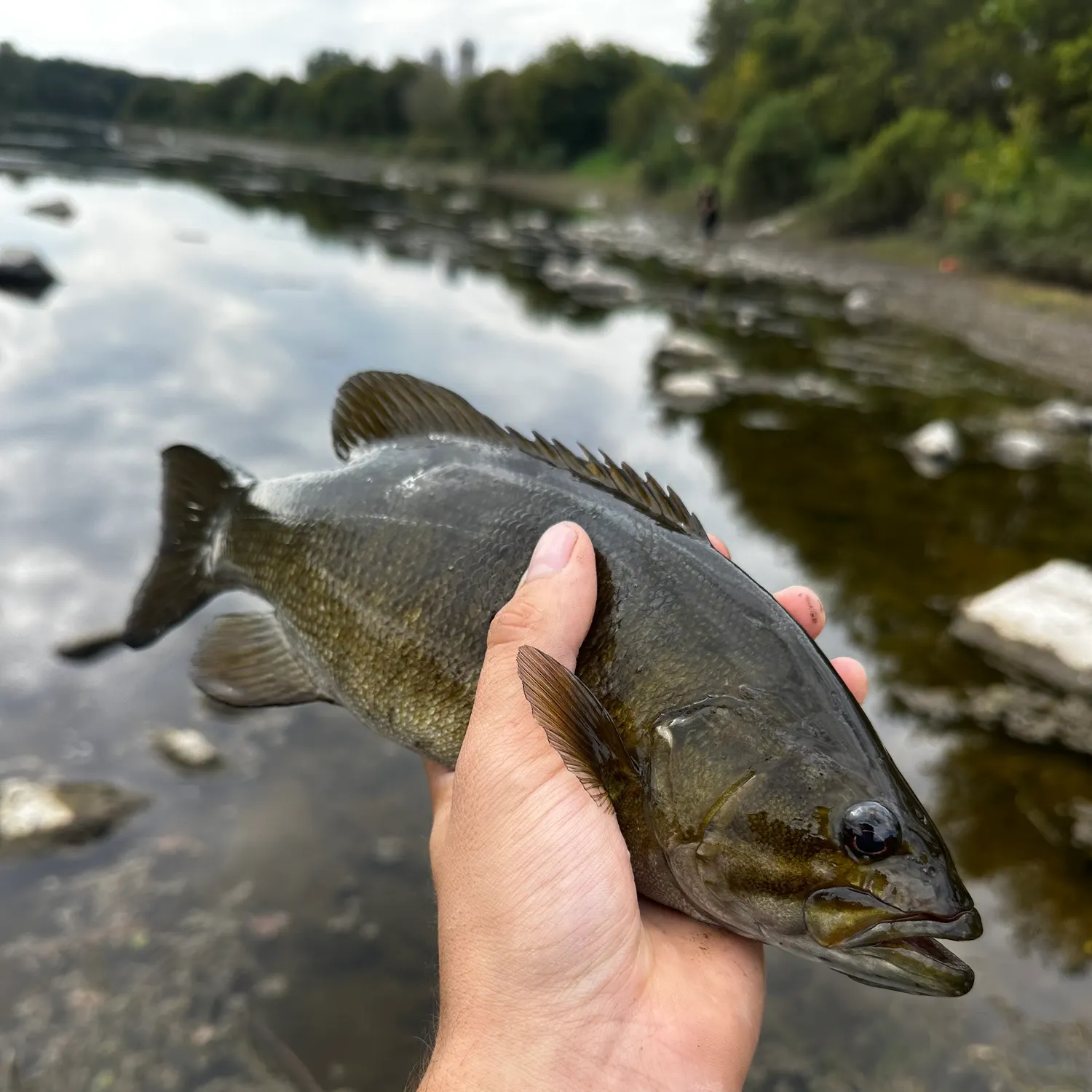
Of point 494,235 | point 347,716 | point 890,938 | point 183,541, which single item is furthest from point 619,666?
point 494,235

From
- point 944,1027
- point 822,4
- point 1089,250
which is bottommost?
point 944,1027

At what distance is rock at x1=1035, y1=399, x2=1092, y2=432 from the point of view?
11461 mm

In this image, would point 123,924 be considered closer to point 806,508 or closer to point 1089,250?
point 806,508

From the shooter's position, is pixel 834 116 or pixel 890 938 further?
pixel 834 116

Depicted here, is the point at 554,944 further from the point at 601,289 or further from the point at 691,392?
the point at 601,289

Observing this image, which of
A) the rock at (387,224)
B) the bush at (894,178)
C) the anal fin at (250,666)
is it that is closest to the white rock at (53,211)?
the rock at (387,224)

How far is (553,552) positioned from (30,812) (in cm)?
361

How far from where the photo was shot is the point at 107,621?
5.89 m

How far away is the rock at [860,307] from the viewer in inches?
733

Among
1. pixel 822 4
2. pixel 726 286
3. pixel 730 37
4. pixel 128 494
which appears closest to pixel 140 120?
pixel 730 37

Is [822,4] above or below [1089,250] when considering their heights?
above

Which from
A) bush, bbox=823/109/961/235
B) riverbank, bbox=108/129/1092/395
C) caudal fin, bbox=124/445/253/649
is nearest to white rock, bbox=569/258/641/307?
riverbank, bbox=108/129/1092/395

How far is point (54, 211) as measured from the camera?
24.1m

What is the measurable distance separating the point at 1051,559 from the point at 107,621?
820 cm
